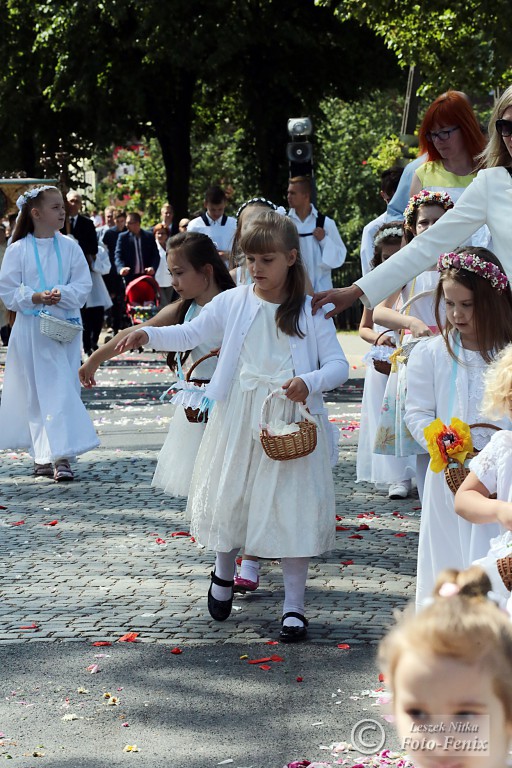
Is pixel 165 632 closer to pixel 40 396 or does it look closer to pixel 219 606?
pixel 219 606

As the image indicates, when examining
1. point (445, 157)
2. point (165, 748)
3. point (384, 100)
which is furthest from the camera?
point (384, 100)

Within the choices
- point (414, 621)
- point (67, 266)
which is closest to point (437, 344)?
point (414, 621)

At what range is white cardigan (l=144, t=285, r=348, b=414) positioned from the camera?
591 cm

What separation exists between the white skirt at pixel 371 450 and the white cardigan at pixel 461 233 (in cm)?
358

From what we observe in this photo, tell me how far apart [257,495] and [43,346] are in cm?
479

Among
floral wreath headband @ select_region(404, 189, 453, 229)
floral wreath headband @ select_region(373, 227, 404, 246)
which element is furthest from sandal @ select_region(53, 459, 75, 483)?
floral wreath headband @ select_region(404, 189, 453, 229)

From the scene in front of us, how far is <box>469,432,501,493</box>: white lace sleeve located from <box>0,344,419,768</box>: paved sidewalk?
100cm

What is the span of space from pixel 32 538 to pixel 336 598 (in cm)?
227

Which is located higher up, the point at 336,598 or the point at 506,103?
the point at 506,103

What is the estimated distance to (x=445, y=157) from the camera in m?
7.50

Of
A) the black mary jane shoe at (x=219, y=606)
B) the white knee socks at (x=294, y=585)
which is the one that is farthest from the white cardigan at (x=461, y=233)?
the black mary jane shoe at (x=219, y=606)

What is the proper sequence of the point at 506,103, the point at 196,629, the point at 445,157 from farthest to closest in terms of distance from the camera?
1. the point at 445,157
2. the point at 196,629
3. the point at 506,103

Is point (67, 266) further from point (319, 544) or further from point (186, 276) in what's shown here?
point (319, 544)

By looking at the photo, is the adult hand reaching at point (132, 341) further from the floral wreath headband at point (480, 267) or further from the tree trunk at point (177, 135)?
the tree trunk at point (177, 135)
